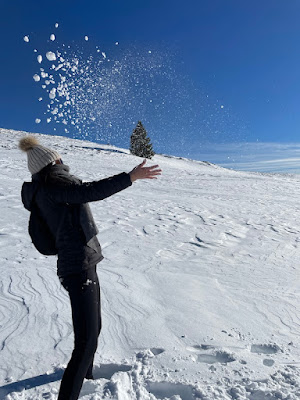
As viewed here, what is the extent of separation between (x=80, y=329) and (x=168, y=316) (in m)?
1.76

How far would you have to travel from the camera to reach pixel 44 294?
13.5 feet

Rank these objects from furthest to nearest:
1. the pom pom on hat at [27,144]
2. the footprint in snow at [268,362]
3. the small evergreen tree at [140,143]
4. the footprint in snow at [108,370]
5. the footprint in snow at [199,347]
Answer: the small evergreen tree at [140,143], the footprint in snow at [199,347], the footprint in snow at [268,362], the footprint in snow at [108,370], the pom pom on hat at [27,144]

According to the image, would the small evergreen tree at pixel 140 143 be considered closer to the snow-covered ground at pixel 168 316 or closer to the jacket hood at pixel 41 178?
the snow-covered ground at pixel 168 316

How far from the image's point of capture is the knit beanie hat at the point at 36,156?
2215 millimetres

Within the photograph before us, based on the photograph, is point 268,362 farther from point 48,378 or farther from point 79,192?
point 79,192

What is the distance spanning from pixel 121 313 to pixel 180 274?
1.56m

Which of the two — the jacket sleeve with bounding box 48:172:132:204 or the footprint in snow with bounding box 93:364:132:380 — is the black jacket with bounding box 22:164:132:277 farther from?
the footprint in snow with bounding box 93:364:132:380

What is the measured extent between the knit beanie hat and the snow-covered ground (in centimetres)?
164

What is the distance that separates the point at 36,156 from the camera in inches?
88.2

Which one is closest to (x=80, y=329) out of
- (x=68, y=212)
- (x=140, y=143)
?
(x=68, y=212)

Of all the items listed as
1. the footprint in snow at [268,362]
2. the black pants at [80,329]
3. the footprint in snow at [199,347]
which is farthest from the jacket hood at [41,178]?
the footprint in snow at [268,362]

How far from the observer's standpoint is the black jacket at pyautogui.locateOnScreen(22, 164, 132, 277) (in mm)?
2143

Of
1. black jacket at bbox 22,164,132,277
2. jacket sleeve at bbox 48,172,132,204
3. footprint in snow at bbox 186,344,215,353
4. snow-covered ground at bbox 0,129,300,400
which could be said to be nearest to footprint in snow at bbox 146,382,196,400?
snow-covered ground at bbox 0,129,300,400

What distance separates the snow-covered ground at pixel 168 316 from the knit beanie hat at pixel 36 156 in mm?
1637
